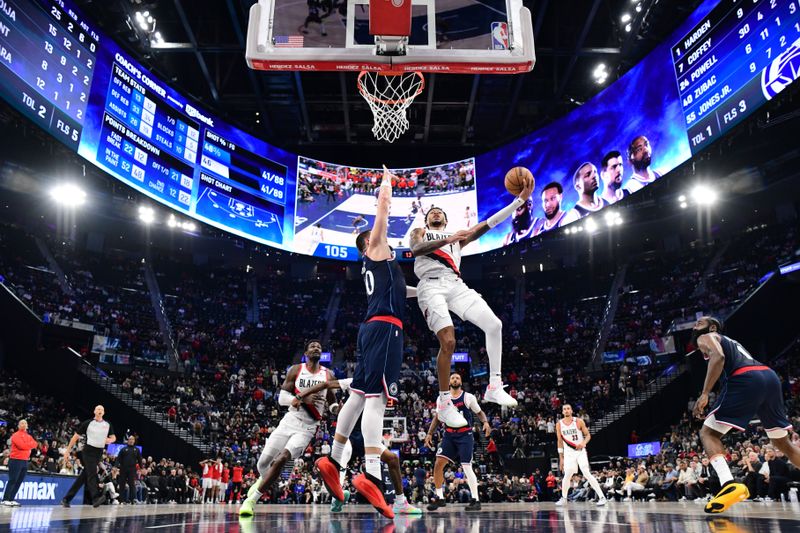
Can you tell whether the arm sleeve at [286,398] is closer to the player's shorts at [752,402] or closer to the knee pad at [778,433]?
the player's shorts at [752,402]

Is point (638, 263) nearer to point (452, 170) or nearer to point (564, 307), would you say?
point (564, 307)

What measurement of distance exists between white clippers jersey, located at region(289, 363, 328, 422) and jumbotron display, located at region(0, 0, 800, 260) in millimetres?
14281

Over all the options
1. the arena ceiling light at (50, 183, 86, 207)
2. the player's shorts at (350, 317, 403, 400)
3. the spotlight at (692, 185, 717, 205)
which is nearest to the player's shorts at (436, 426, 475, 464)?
the player's shorts at (350, 317, 403, 400)

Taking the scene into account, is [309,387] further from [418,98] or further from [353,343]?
[353,343]

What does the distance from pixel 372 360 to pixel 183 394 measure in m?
21.2

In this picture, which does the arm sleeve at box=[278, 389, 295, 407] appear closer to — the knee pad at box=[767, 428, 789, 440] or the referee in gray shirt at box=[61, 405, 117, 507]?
the referee in gray shirt at box=[61, 405, 117, 507]

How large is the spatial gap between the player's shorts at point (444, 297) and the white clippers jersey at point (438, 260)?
71 mm

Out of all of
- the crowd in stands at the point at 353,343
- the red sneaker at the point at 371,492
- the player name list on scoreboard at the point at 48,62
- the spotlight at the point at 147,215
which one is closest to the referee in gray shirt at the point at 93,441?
the crowd in stands at the point at 353,343

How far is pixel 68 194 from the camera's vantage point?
30188mm

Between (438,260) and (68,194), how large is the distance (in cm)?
2943

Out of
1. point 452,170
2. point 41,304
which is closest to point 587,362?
point 452,170

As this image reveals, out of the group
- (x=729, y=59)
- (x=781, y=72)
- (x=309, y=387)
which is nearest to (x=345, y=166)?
(x=729, y=59)

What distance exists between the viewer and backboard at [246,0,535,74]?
8867 millimetres

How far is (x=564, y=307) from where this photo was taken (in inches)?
1272
